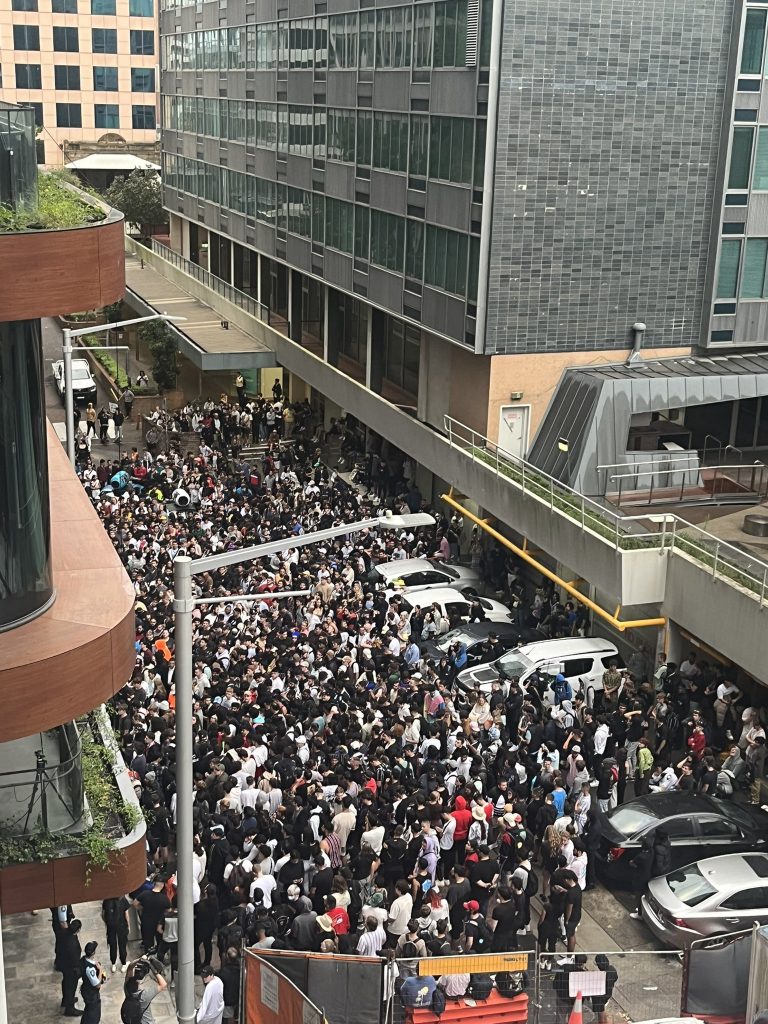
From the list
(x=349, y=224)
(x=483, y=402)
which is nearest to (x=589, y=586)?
(x=483, y=402)

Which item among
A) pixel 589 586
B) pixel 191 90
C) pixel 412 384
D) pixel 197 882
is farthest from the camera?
pixel 191 90

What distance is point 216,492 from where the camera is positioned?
117 ft

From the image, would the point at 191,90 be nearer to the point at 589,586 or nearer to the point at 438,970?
the point at 589,586

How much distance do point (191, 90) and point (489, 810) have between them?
4926 centimetres

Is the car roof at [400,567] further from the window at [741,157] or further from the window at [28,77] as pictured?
the window at [28,77]

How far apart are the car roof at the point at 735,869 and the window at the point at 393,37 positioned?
23.7m

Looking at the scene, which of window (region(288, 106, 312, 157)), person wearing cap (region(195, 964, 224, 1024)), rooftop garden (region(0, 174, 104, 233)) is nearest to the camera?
rooftop garden (region(0, 174, 104, 233))

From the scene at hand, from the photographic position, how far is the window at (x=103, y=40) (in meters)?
96.4

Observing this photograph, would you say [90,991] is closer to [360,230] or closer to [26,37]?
[360,230]

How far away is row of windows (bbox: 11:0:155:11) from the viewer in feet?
307

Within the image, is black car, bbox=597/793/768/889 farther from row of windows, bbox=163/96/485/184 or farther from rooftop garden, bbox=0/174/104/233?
row of windows, bbox=163/96/485/184

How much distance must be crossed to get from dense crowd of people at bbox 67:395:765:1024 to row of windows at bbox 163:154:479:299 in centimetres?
767

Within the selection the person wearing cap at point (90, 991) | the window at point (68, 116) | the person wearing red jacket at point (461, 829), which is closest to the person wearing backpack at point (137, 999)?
the person wearing cap at point (90, 991)

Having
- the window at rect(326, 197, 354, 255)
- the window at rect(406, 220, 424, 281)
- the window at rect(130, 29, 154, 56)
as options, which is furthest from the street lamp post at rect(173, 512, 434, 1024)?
the window at rect(130, 29, 154, 56)
